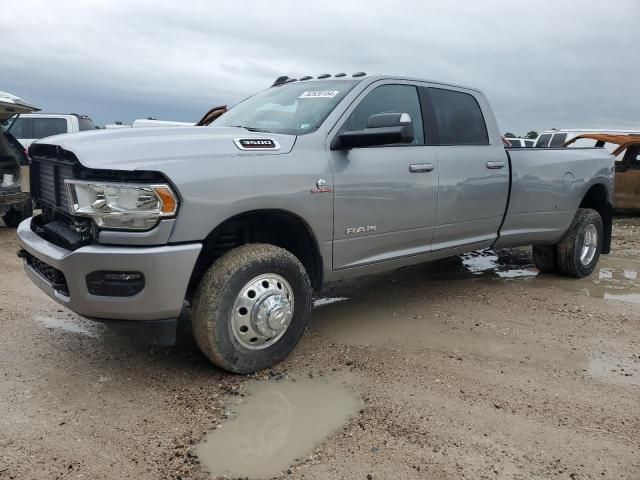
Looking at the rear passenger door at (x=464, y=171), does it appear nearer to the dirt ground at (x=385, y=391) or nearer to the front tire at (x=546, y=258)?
the dirt ground at (x=385, y=391)

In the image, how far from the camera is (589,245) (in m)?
6.17

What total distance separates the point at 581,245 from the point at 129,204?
15.8 ft

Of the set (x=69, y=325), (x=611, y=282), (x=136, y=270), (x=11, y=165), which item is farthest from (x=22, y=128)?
(x=611, y=282)

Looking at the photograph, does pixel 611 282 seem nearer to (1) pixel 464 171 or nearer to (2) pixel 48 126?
(1) pixel 464 171

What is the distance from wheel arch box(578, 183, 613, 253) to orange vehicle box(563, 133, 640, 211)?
17.4 feet

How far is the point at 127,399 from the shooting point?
3102mm

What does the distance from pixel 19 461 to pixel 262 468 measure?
1065 mm

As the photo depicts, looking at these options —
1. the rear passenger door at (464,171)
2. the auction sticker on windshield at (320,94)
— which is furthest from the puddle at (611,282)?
the auction sticker on windshield at (320,94)

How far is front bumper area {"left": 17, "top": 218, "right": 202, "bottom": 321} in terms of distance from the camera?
9.46 feet

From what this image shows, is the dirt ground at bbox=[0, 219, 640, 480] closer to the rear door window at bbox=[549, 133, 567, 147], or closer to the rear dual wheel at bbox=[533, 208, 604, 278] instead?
the rear dual wheel at bbox=[533, 208, 604, 278]

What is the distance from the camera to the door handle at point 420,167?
4.14 meters

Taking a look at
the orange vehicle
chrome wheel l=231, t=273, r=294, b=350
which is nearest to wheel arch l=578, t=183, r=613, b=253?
chrome wheel l=231, t=273, r=294, b=350

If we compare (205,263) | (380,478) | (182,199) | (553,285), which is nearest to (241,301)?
(205,263)

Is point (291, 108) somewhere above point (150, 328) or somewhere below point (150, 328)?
above
